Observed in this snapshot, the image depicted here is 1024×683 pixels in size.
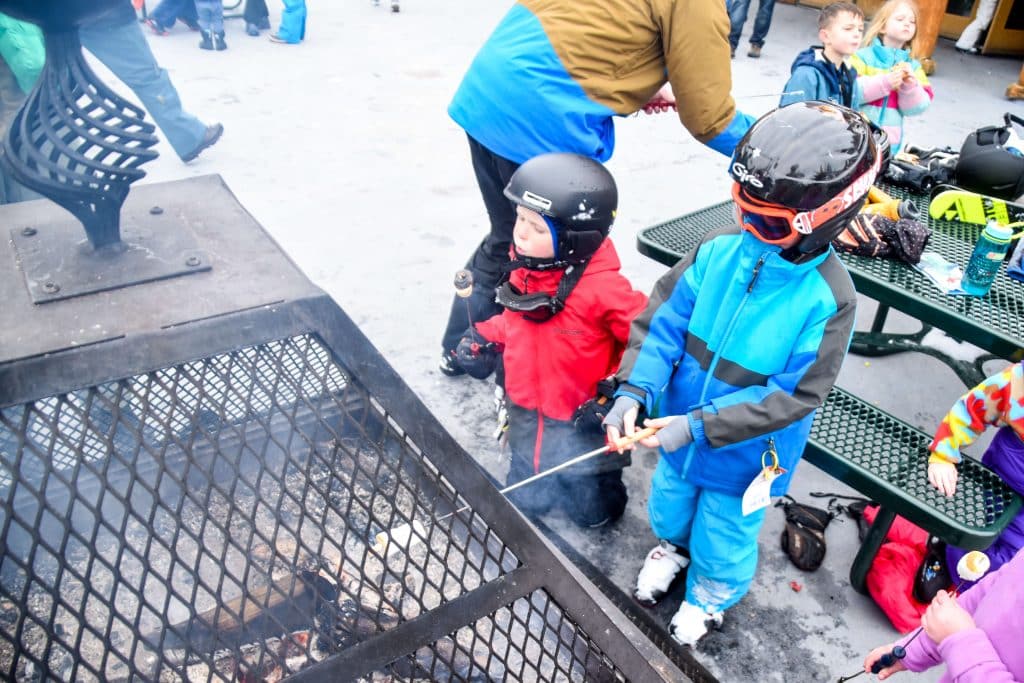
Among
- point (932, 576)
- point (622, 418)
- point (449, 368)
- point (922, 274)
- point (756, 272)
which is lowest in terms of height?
point (449, 368)

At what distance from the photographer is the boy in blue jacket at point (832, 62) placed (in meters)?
3.99

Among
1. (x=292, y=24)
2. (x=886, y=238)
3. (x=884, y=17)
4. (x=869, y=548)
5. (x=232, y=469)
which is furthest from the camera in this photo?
(x=292, y=24)

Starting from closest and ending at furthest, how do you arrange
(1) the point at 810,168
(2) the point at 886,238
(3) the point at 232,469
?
1. (3) the point at 232,469
2. (1) the point at 810,168
3. (2) the point at 886,238

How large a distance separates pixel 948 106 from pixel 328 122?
5.90 m

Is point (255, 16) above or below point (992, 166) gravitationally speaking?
below

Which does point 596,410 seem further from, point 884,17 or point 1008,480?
point 884,17

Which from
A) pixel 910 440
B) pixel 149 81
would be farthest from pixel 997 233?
pixel 149 81

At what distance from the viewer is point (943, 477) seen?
2434 mm

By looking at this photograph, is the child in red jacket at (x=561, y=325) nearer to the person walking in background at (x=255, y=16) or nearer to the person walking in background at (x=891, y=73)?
the person walking in background at (x=891, y=73)

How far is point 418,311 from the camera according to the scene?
4.10m

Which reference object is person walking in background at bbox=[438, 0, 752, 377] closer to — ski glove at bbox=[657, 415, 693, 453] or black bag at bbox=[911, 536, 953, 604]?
ski glove at bbox=[657, 415, 693, 453]

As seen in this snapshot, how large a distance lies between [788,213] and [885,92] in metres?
2.94

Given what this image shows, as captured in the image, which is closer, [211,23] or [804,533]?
[804,533]

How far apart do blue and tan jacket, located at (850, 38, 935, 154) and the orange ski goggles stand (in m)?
2.68
